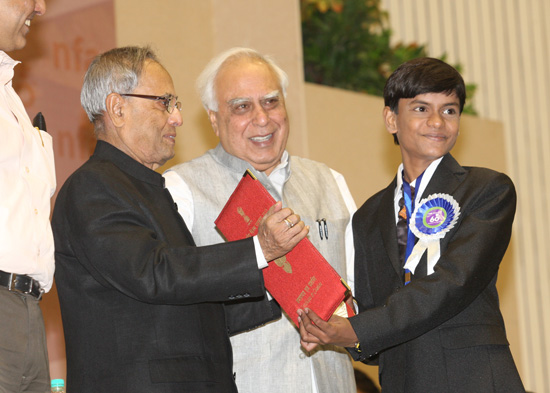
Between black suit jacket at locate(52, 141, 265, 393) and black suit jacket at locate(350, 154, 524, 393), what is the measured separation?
51cm

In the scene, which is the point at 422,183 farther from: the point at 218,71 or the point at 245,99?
the point at 218,71

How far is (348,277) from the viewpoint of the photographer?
341cm

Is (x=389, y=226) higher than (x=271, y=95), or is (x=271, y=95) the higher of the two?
(x=271, y=95)

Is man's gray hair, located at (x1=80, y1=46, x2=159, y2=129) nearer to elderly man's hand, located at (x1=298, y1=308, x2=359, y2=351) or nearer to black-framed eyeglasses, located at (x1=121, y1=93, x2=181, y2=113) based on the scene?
black-framed eyeglasses, located at (x1=121, y1=93, x2=181, y2=113)

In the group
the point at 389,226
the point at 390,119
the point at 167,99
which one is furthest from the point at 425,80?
the point at 167,99

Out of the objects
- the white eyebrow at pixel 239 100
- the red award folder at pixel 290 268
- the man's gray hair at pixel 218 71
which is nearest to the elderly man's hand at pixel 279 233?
the red award folder at pixel 290 268

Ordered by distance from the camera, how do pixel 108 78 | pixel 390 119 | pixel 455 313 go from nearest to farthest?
pixel 455 313 → pixel 108 78 → pixel 390 119

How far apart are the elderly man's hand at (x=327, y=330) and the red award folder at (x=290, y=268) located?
0.08 feet

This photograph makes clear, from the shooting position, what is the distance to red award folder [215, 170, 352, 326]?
9.02 feet

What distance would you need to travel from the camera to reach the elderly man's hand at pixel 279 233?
2.58 metres

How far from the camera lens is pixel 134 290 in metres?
2.46

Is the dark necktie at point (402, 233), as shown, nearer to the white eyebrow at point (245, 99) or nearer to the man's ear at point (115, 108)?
the white eyebrow at point (245, 99)

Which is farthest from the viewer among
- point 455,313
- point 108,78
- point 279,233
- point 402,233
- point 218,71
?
point 218,71

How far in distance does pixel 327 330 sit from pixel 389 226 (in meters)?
0.48
